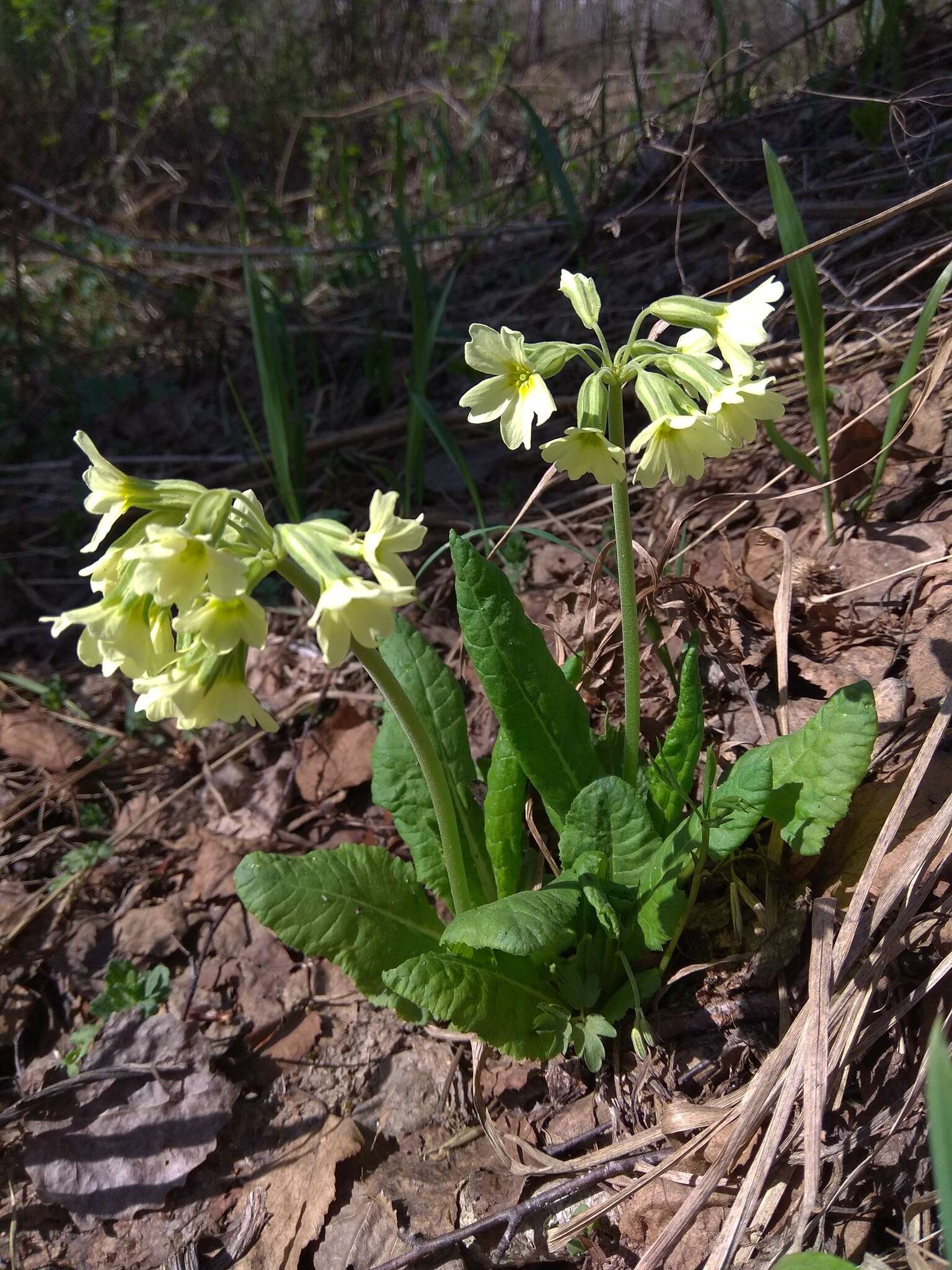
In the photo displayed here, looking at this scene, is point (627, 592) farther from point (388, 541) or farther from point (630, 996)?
point (630, 996)

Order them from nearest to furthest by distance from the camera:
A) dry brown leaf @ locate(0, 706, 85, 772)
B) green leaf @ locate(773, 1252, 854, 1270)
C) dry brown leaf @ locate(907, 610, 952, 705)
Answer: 1. green leaf @ locate(773, 1252, 854, 1270)
2. dry brown leaf @ locate(907, 610, 952, 705)
3. dry brown leaf @ locate(0, 706, 85, 772)

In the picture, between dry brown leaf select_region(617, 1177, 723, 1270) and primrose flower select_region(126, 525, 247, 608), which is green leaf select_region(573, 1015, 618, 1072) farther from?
primrose flower select_region(126, 525, 247, 608)

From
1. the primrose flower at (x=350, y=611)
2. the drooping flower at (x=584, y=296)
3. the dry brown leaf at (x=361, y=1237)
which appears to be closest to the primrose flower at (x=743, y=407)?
the drooping flower at (x=584, y=296)

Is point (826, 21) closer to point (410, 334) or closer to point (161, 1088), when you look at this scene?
point (410, 334)

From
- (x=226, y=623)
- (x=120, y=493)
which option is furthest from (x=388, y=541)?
(x=120, y=493)

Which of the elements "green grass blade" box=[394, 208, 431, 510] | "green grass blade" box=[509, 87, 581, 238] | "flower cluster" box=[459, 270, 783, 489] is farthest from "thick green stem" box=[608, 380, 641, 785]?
"green grass blade" box=[509, 87, 581, 238]

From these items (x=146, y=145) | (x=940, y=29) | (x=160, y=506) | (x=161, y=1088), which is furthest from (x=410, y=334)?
(x=146, y=145)
